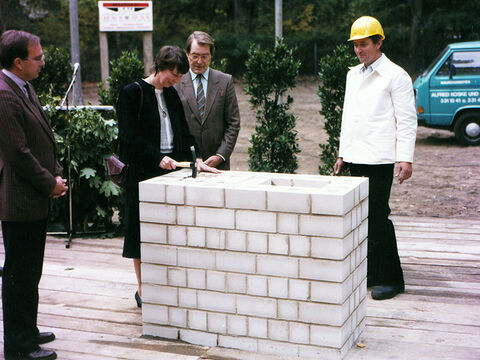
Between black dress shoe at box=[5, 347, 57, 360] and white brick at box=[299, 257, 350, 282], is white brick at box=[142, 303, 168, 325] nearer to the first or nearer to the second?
black dress shoe at box=[5, 347, 57, 360]

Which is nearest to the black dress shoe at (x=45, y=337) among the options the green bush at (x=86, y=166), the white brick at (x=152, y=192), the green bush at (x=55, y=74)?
the white brick at (x=152, y=192)

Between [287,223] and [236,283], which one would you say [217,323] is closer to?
[236,283]

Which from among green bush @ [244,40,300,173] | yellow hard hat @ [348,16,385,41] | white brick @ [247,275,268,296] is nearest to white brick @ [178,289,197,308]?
white brick @ [247,275,268,296]

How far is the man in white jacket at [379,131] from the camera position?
5.04 metres

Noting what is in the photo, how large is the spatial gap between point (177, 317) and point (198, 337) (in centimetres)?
18

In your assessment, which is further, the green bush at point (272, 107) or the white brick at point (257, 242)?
the green bush at point (272, 107)

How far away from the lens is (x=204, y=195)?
4.06 metres

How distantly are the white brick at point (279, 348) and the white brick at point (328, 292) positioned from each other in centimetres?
34

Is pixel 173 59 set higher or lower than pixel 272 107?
higher

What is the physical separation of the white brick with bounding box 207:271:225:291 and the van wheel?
1164cm

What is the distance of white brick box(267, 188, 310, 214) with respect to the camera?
150 inches

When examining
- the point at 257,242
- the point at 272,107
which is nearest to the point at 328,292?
the point at 257,242

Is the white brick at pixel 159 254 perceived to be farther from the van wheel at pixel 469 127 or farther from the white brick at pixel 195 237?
the van wheel at pixel 469 127

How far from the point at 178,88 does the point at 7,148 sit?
6.93 feet
